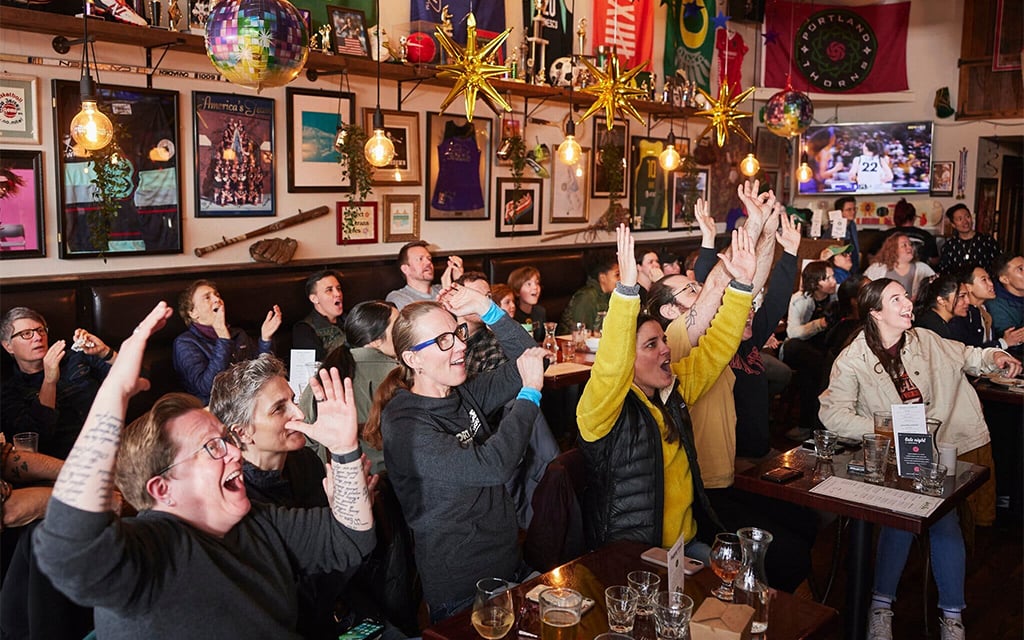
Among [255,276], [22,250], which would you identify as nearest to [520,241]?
[255,276]

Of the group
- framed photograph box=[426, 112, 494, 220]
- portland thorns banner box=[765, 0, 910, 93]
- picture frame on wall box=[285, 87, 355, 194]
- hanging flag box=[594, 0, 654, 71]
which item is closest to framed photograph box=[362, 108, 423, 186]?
framed photograph box=[426, 112, 494, 220]

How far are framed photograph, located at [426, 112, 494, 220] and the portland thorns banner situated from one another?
547 centimetres

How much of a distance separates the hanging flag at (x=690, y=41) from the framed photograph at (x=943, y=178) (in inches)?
128

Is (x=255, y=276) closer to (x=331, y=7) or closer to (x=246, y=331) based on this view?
(x=246, y=331)

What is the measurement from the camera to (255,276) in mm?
6203

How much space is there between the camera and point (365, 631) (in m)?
2.78

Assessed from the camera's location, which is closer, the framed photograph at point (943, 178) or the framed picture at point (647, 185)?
the framed picture at point (647, 185)

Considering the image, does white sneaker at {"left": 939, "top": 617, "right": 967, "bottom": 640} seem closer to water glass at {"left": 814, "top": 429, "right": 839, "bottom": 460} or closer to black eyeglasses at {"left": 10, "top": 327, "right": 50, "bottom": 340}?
water glass at {"left": 814, "top": 429, "right": 839, "bottom": 460}

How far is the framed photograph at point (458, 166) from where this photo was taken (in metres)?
A: 7.73

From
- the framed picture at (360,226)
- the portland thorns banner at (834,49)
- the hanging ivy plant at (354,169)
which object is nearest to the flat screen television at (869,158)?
the portland thorns banner at (834,49)

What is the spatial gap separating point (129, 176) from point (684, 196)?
273 inches

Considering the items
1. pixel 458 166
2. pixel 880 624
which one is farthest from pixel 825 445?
pixel 458 166

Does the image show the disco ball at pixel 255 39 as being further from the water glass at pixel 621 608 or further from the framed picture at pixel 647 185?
the framed picture at pixel 647 185

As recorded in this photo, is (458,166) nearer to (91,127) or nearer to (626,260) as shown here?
(91,127)
